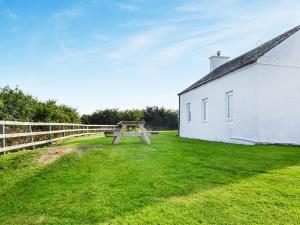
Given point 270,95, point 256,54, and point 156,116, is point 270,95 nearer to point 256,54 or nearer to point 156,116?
point 256,54

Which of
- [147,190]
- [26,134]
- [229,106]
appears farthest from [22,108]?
[147,190]

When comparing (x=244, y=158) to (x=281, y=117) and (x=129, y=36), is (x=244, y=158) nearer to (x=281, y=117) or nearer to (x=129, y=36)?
(x=281, y=117)

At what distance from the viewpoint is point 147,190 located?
5.11 meters

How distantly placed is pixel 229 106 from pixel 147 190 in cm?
1111

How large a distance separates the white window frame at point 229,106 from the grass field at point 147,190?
7419 millimetres

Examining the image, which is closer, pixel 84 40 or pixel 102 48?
pixel 84 40

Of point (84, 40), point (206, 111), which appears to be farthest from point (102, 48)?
point (206, 111)

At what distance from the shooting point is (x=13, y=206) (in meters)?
4.57

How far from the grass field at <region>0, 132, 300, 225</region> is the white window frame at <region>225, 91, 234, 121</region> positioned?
7.42 metres

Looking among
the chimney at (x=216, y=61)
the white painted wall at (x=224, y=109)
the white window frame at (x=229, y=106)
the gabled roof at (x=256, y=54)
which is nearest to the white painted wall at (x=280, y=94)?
the gabled roof at (x=256, y=54)

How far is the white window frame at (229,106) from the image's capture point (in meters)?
15.0

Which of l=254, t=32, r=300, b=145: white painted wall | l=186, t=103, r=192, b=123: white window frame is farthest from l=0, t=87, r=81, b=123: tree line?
l=254, t=32, r=300, b=145: white painted wall

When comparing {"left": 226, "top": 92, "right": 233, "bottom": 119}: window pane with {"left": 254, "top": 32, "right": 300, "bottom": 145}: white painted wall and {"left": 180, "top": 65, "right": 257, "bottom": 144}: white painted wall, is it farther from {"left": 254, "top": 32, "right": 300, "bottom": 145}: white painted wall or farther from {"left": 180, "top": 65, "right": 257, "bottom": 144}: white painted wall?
{"left": 254, "top": 32, "right": 300, "bottom": 145}: white painted wall

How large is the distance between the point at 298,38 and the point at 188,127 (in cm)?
1010
